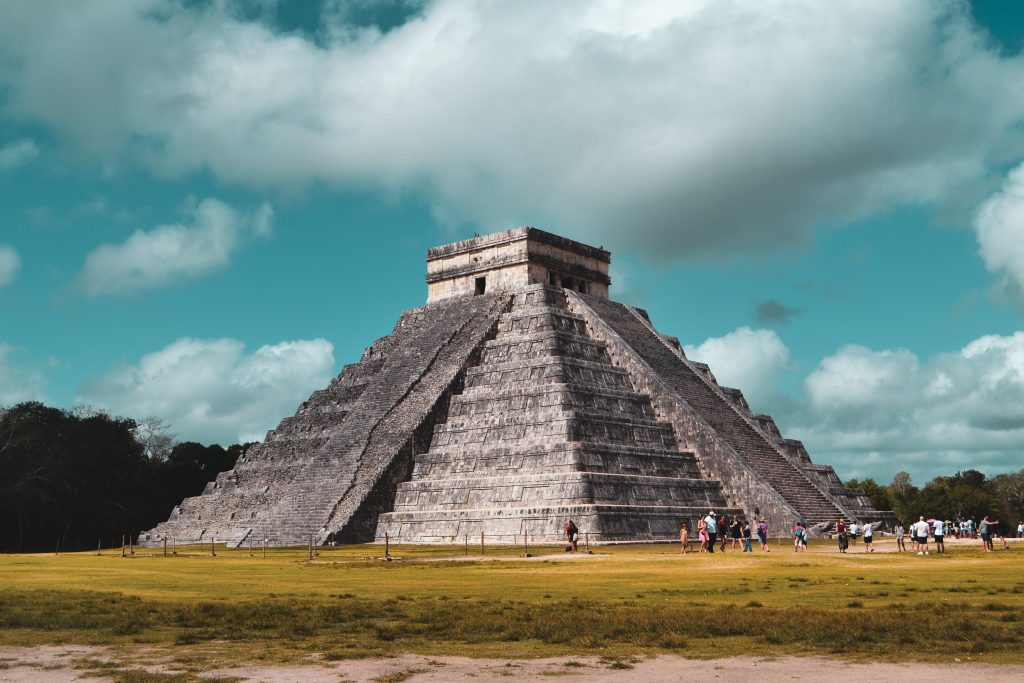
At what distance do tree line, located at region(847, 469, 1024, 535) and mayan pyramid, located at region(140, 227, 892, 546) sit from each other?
50.9 ft

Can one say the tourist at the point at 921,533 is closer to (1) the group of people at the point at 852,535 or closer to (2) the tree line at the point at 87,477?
(1) the group of people at the point at 852,535

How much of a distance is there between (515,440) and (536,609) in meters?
20.8

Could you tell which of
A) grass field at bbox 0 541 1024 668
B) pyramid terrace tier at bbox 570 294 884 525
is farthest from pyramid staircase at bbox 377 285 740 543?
grass field at bbox 0 541 1024 668

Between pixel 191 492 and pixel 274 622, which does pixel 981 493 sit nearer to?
pixel 191 492

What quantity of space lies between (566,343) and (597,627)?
26.6 metres

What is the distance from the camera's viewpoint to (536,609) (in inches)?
510

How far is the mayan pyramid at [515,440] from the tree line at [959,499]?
15517 millimetres

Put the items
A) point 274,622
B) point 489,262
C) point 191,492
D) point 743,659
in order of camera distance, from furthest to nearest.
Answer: point 191,492, point 489,262, point 274,622, point 743,659

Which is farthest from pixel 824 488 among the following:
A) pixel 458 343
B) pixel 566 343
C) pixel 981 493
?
pixel 981 493

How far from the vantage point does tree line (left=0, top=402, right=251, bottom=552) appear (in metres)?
45.4

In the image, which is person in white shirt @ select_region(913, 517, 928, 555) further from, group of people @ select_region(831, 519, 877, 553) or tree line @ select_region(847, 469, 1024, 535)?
tree line @ select_region(847, 469, 1024, 535)

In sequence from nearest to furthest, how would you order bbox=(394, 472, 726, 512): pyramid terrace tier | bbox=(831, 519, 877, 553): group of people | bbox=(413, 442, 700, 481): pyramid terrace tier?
bbox=(831, 519, 877, 553): group of people → bbox=(394, 472, 726, 512): pyramid terrace tier → bbox=(413, 442, 700, 481): pyramid terrace tier

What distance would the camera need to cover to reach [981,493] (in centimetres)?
6306

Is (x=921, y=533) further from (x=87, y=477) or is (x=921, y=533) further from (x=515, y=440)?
(x=87, y=477)
